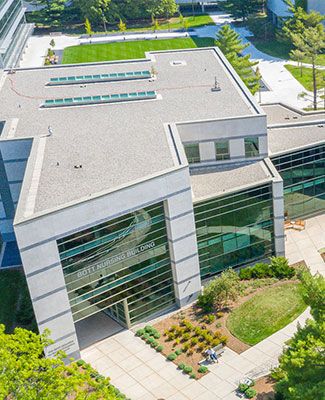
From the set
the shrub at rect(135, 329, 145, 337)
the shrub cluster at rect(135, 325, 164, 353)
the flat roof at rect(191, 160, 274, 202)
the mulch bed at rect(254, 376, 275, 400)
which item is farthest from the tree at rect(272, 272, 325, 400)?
the flat roof at rect(191, 160, 274, 202)

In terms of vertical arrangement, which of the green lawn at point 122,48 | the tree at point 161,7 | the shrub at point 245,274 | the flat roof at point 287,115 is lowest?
the shrub at point 245,274

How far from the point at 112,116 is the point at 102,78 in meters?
11.4

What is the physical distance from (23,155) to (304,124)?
27464mm

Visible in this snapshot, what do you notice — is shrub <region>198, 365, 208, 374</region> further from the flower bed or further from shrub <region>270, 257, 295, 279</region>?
shrub <region>270, 257, 295, 279</region>

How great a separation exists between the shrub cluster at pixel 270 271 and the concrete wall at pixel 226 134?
32.6ft

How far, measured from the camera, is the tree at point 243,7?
130375mm

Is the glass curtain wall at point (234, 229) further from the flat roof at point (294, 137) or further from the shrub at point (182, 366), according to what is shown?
the shrub at point (182, 366)

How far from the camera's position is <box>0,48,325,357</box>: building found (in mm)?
47469

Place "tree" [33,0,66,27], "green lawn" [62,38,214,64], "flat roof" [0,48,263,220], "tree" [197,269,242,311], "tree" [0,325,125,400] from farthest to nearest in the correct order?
"tree" [33,0,66,27], "green lawn" [62,38,214,64], "tree" [197,269,242,311], "flat roof" [0,48,263,220], "tree" [0,325,125,400]

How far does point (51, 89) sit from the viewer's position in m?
70.4

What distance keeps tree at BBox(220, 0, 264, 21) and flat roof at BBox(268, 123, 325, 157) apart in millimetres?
72152

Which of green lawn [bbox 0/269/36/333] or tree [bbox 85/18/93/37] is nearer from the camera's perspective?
green lawn [bbox 0/269/36/333]

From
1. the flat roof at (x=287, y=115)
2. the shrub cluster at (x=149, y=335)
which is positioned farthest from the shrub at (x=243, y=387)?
the flat roof at (x=287, y=115)

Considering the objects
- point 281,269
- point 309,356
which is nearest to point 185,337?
point 281,269
